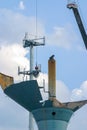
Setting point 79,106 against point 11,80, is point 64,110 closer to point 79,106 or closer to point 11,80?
point 79,106

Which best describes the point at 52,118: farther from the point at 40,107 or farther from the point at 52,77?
the point at 52,77

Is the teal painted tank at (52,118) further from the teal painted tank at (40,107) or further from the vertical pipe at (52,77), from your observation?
the vertical pipe at (52,77)

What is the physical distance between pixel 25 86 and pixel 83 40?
48.5 feet

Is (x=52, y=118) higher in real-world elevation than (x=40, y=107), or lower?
lower

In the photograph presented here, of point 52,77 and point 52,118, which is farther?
point 52,118

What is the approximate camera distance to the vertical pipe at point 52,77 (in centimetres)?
9988

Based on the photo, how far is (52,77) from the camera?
100 metres

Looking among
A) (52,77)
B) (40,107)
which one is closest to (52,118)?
(40,107)

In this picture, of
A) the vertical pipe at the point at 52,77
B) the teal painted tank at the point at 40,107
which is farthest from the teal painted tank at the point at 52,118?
the vertical pipe at the point at 52,77

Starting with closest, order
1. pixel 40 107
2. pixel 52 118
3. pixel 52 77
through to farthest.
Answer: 1. pixel 52 77
2. pixel 52 118
3. pixel 40 107

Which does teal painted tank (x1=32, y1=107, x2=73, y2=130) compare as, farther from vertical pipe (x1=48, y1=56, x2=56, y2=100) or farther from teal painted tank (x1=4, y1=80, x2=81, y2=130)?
vertical pipe (x1=48, y1=56, x2=56, y2=100)

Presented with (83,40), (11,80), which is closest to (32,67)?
(11,80)

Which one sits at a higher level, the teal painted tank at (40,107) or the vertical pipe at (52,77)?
the vertical pipe at (52,77)

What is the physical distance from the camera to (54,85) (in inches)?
3976
